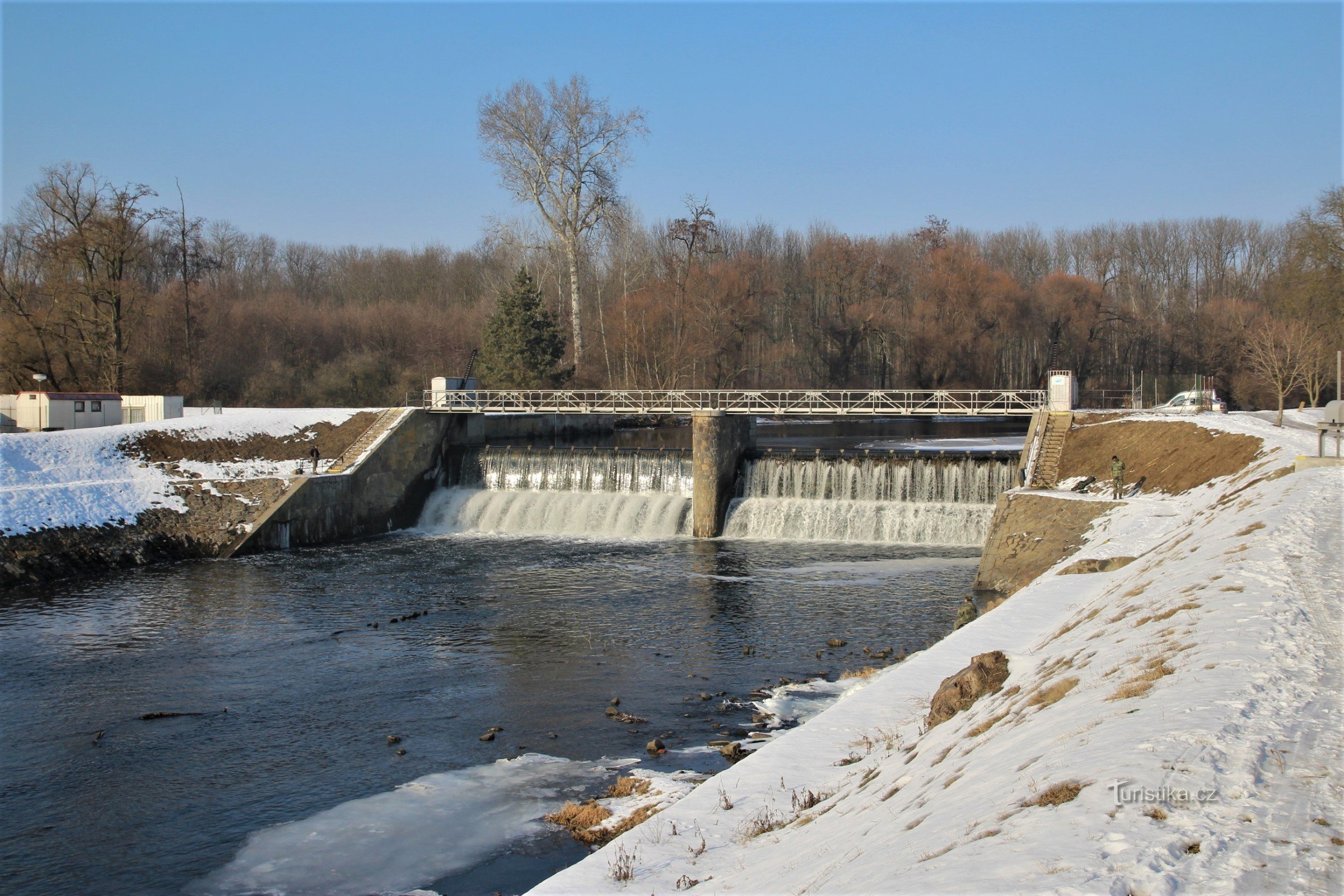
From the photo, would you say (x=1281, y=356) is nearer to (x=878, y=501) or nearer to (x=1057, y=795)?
(x=878, y=501)

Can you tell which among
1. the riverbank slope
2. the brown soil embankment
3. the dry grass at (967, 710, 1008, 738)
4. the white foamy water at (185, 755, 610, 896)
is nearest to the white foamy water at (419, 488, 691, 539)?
the riverbank slope

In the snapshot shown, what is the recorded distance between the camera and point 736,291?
64875 millimetres

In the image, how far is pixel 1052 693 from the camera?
9.62 meters

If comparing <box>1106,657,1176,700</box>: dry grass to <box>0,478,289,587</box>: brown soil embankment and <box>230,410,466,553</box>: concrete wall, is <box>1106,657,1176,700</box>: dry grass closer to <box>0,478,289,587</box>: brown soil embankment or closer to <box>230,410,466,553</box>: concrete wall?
<box>0,478,289,587</box>: brown soil embankment

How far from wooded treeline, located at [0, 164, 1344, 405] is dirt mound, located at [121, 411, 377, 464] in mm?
13156

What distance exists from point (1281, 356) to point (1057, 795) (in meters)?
44.5

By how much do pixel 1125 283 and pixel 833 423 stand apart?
3513 cm

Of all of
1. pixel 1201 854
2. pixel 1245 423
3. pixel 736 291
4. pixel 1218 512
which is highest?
pixel 736 291

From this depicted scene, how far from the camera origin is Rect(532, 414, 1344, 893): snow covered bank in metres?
5.94

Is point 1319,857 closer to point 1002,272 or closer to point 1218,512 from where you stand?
point 1218,512

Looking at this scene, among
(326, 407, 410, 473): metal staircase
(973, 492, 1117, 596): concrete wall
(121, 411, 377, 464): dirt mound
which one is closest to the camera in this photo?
(973, 492, 1117, 596): concrete wall

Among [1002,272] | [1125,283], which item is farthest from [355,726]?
[1125,283]

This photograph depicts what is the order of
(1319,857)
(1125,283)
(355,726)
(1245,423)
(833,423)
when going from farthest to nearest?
(1125,283) → (833,423) → (1245,423) → (355,726) → (1319,857)

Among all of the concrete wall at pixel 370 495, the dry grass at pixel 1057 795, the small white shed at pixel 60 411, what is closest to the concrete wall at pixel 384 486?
the concrete wall at pixel 370 495
